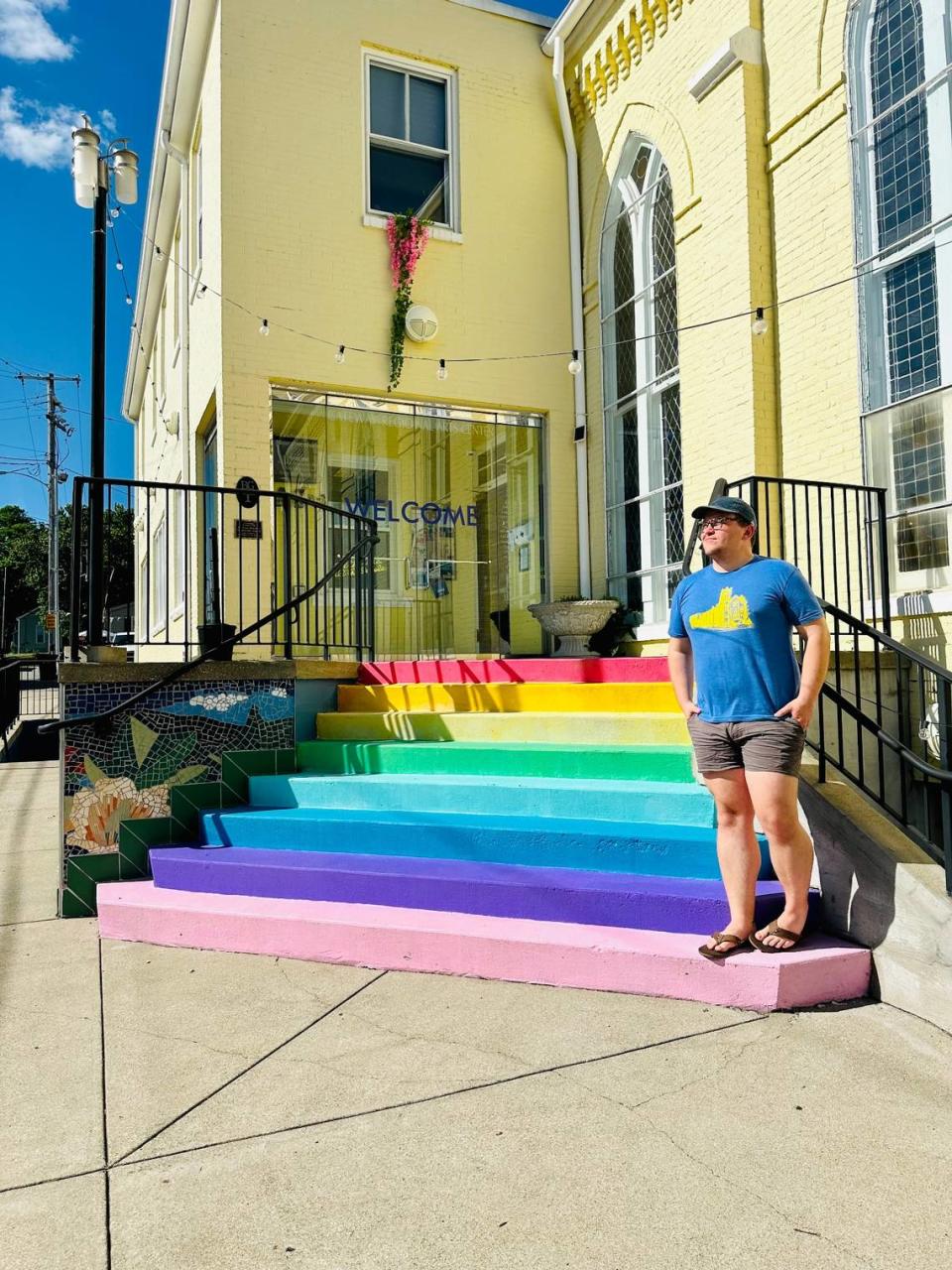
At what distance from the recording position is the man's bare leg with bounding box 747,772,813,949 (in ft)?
11.0

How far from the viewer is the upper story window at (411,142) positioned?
9570 mm

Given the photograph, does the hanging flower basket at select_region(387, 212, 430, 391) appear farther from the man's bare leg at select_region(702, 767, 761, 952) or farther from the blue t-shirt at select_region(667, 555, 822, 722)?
the man's bare leg at select_region(702, 767, 761, 952)

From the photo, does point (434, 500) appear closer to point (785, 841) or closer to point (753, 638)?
point (753, 638)

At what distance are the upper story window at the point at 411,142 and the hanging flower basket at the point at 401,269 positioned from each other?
340 millimetres

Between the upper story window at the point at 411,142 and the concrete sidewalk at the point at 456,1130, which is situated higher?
the upper story window at the point at 411,142

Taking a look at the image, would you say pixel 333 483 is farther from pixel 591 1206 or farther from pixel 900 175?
pixel 591 1206

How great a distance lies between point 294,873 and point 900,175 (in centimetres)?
613

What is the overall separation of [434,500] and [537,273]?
8.86 ft

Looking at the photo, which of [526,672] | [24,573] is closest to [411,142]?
[526,672]

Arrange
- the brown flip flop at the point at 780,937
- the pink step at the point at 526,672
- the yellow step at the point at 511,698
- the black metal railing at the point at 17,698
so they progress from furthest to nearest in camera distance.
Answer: the black metal railing at the point at 17,698, the pink step at the point at 526,672, the yellow step at the point at 511,698, the brown flip flop at the point at 780,937

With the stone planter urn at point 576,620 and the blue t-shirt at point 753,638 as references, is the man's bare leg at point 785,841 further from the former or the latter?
the stone planter urn at point 576,620

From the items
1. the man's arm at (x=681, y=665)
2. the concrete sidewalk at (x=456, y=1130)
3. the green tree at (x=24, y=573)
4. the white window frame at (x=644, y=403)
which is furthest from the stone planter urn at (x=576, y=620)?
the green tree at (x=24, y=573)

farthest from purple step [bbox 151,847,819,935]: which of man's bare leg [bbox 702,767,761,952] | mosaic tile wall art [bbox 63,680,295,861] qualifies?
mosaic tile wall art [bbox 63,680,295,861]

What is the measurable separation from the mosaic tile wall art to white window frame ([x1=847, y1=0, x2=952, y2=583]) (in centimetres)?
453
